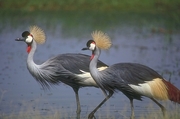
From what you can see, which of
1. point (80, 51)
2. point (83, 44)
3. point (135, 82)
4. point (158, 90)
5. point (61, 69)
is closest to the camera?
point (158, 90)

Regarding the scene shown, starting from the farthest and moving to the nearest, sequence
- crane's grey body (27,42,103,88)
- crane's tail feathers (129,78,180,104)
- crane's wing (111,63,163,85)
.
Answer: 1. crane's grey body (27,42,103,88)
2. crane's wing (111,63,163,85)
3. crane's tail feathers (129,78,180,104)

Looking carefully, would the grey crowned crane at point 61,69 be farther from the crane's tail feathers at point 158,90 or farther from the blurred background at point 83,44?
the crane's tail feathers at point 158,90

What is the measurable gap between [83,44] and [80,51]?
4.26ft

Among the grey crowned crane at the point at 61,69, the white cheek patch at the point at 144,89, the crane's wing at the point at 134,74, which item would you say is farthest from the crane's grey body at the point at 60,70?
the white cheek patch at the point at 144,89

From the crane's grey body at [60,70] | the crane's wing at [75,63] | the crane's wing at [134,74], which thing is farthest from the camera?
the crane's wing at [75,63]

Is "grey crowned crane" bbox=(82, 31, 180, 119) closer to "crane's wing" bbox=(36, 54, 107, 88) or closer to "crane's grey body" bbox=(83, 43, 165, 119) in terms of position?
"crane's grey body" bbox=(83, 43, 165, 119)

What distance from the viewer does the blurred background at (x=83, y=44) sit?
30.4 ft

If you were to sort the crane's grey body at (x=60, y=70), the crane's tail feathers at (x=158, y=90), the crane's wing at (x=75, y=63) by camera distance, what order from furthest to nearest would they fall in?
the crane's wing at (x=75, y=63)
the crane's grey body at (x=60, y=70)
the crane's tail feathers at (x=158, y=90)

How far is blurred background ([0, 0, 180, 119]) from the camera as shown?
365 inches

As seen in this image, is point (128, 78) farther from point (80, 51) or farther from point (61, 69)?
point (80, 51)

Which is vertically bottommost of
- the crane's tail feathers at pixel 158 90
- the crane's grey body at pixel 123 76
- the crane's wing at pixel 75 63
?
the crane's tail feathers at pixel 158 90

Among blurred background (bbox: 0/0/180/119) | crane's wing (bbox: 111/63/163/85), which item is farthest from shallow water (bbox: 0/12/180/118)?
crane's wing (bbox: 111/63/163/85)

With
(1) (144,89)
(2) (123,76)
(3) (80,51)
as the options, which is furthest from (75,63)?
(3) (80,51)

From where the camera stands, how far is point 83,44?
52.6 feet
